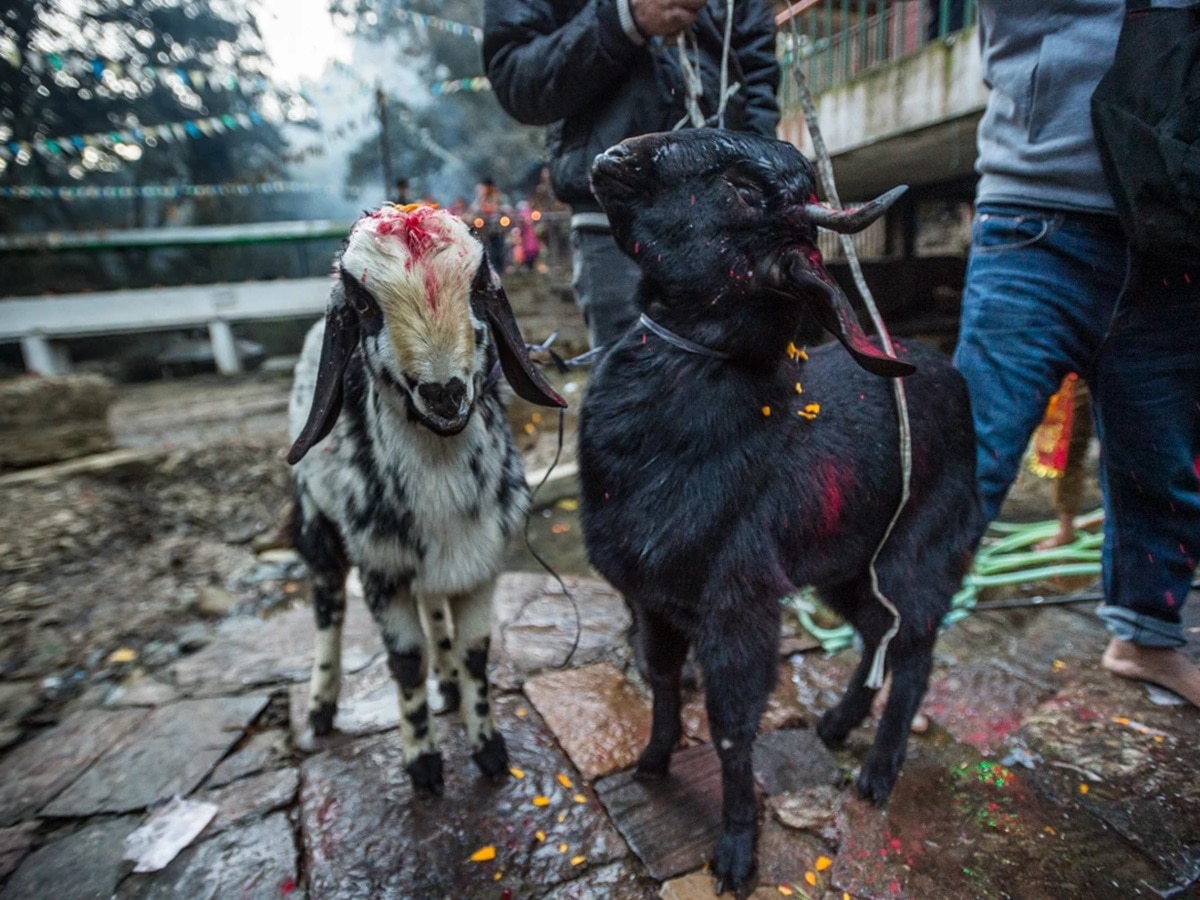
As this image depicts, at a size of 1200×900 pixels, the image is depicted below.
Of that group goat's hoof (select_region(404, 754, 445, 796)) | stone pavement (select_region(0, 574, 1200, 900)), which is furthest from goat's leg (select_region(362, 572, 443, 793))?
stone pavement (select_region(0, 574, 1200, 900))

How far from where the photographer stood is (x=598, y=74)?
A: 6.72 feet

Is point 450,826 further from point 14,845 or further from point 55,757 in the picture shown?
point 55,757

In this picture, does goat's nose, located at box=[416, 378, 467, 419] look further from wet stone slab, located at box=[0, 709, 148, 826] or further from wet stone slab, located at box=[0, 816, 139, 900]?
wet stone slab, located at box=[0, 709, 148, 826]

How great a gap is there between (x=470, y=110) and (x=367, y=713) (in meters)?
29.9

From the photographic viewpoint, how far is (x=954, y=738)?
7.64 ft

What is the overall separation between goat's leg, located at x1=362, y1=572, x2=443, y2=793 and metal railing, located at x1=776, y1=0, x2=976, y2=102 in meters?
4.31

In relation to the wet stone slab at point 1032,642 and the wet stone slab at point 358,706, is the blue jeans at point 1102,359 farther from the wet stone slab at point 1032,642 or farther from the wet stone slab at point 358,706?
the wet stone slab at point 358,706

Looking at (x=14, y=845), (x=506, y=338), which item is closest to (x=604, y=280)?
(x=506, y=338)

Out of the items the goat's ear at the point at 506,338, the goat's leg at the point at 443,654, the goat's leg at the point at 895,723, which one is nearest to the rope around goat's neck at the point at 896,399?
the goat's leg at the point at 895,723

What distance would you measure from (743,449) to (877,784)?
1.20m

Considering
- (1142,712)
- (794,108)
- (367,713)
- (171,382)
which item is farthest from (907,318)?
(171,382)

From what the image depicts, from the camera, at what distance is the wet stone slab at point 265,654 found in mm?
2943

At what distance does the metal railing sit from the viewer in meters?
5.80

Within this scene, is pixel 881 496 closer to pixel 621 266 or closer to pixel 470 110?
pixel 621 266
